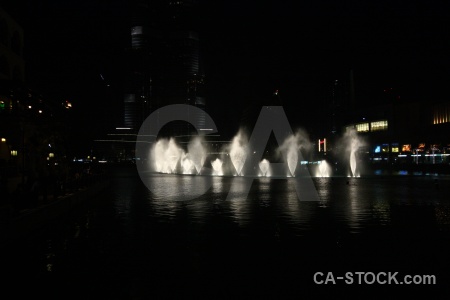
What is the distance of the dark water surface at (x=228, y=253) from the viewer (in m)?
8.25

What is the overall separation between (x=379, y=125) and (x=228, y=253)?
115430 mm

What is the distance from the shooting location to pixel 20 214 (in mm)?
14828

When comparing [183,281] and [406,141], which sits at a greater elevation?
[406,141]

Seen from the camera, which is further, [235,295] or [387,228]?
[387,228]

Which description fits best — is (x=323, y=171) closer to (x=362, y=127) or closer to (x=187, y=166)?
(x=187, y=166)

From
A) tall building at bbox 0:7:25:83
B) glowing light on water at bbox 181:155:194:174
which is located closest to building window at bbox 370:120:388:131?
glowing light on water at bbox 181:155:194:174

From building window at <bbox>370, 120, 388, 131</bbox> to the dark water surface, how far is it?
10299cm

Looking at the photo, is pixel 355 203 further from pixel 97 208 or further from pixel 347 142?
pixel 347 142

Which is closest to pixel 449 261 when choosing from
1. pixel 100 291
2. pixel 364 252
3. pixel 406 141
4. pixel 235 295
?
pixel 364 252

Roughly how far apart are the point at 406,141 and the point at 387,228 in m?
97.3

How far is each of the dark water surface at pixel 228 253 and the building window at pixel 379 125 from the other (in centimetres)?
10299

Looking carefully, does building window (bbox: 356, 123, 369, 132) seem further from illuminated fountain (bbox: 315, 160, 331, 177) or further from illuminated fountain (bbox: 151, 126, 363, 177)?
illuminated fountain (bbox: 315, 160, 331, 177)

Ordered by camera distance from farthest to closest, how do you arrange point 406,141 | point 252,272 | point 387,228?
point 406,141 → point 387,228 → point 252,272

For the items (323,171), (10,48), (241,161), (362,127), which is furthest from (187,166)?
(362,127)
